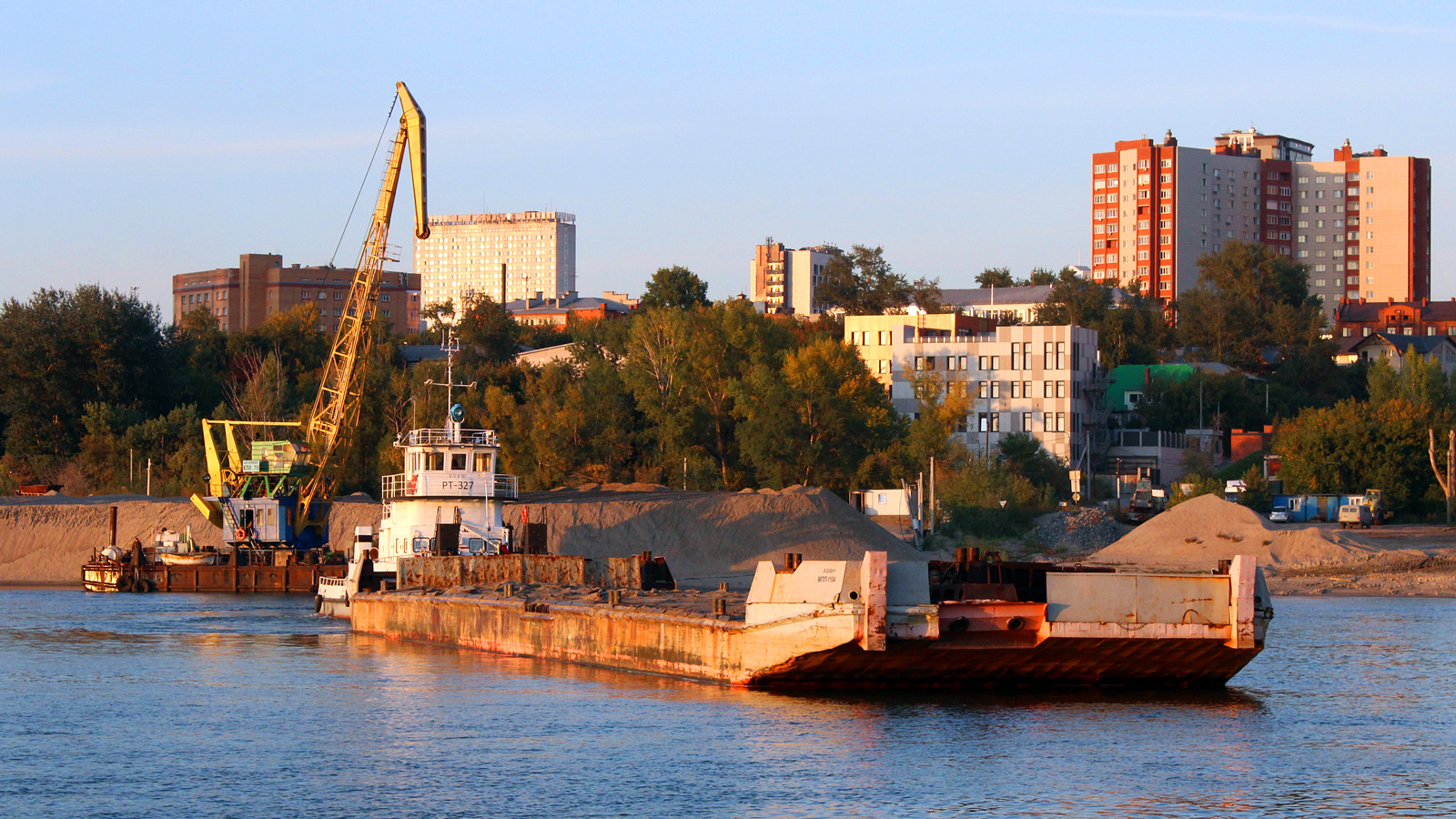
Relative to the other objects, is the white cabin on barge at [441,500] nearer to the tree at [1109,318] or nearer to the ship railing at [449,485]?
the ship railing at [449,485]

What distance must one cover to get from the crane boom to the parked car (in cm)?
4351

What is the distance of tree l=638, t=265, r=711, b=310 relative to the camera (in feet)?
379

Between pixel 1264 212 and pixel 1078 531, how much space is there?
115m

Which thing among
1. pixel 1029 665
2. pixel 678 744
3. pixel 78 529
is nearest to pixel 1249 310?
pixel 78 529

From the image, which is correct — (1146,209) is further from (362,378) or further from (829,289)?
(362,378)

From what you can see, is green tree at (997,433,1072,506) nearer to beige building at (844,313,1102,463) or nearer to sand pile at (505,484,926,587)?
beige building at (844,313,1102,463)

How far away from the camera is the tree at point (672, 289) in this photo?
379 ft

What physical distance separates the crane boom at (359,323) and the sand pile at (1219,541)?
3124 centimetres

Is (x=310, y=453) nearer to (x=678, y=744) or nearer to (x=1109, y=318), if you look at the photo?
(x=678, y=744)

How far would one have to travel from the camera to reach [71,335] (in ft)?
296

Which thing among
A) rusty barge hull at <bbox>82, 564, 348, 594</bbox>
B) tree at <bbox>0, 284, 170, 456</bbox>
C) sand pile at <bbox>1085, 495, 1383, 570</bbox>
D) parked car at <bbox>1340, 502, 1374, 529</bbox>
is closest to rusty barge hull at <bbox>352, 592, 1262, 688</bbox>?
rusty barge hull at <bbox>82, 564, 348, 594</bbox>

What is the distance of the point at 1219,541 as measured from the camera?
62156 mm

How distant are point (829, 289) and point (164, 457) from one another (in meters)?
58.9

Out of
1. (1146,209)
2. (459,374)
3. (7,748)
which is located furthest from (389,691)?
(1146,209)
